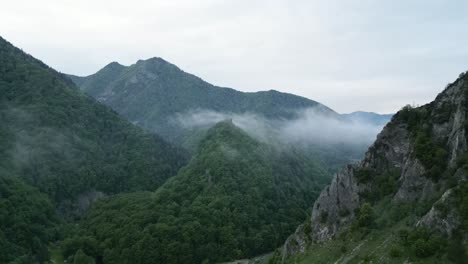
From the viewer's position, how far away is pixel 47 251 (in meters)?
175

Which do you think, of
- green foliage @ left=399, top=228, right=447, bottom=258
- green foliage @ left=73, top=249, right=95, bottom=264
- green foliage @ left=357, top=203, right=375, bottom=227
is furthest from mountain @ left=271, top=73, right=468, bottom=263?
green foliage @ left=73, top=249, right=95, bottom=264

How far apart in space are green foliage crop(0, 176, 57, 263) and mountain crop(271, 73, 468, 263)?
347 ft

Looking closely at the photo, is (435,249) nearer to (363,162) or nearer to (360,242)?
(360,242)

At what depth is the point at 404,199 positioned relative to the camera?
257ft

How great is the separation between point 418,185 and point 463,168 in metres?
10.2

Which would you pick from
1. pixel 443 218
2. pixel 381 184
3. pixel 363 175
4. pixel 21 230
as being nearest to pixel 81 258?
pixel 21 230

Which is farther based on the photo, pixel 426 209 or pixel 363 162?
pixel 363 162

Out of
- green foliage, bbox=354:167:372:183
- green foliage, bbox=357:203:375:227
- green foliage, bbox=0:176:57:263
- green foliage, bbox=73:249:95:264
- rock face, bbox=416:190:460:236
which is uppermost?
green foliage, bbox=354:167:372:183

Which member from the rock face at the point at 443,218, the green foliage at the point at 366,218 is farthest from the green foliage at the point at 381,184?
the rock face at the point at 443,218

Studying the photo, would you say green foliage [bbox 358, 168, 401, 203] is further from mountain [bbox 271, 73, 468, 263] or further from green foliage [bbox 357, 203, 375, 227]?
green foliage [bbox 357, 203, 375, 227]

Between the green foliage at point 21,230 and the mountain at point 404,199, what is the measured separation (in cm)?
10562

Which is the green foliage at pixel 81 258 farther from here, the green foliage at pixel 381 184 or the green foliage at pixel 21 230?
the green foliage at pixel 381 184

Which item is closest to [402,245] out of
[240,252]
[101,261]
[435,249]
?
[435,249]

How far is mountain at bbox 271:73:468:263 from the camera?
6119 centimetres
